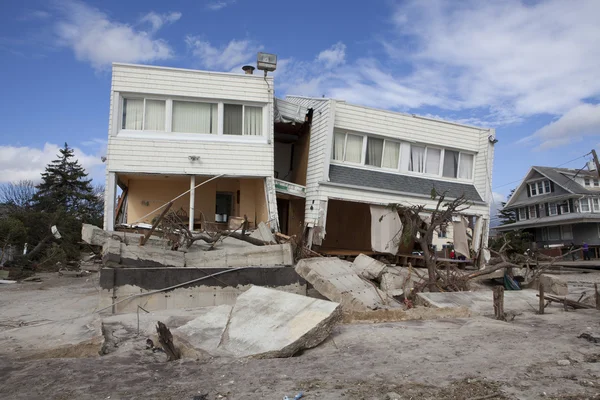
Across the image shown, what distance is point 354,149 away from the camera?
1675 cm

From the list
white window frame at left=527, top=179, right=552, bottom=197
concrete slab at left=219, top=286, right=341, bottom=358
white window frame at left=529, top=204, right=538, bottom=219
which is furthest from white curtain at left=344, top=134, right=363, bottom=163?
white window frame at left=529, top=204, right=538, bottom=219

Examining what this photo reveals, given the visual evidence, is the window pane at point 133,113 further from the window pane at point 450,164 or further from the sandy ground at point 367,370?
the window pane at point 450,164

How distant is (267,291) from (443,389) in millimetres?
4004

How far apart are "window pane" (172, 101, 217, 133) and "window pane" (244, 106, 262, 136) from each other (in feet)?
3.32

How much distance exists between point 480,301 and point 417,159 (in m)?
8.19

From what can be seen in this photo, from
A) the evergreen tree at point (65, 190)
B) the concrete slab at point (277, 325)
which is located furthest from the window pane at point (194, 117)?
the evergreen tree at point (65, 190)

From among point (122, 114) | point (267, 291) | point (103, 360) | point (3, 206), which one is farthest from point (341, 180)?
point (3, 206)

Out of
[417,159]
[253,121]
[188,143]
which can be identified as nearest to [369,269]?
[253,121]

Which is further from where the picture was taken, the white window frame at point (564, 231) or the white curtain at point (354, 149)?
the white window frame at point (564, 231)

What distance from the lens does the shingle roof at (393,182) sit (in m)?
16.1

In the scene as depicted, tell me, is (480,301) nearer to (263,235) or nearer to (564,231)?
(263,235)

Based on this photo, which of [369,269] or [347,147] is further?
[347,147]

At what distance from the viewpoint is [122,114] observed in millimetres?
14016

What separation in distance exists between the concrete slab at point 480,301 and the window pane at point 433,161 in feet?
23.6
